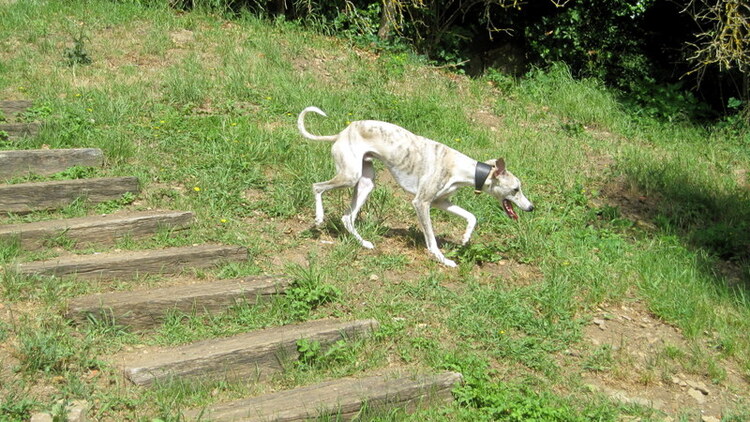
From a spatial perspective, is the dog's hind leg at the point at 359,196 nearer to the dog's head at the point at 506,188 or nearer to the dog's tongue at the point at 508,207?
the dog's head at the point at 506,188

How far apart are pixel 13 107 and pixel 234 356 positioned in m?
Answer: 5.25

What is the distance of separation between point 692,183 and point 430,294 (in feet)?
16.5

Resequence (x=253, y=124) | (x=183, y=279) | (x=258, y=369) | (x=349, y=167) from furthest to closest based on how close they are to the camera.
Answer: (x=253, y=124)
(x=349, y=167)
(x=183, y=279)
(x=258, y=369)

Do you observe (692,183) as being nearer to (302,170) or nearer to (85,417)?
(302,170)

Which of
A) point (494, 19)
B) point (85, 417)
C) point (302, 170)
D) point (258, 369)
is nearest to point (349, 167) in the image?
point (302, 170)

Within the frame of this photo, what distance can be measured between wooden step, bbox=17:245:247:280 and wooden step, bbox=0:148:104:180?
1.72 metres

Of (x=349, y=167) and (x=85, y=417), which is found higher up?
(x=349, y=167)

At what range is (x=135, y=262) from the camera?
19.9ft

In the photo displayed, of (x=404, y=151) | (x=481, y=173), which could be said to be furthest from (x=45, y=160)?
(x=481, y=173)

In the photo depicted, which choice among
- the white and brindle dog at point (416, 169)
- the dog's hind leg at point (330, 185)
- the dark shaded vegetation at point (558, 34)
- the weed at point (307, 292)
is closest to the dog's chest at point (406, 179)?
the white and brindle dog at point (416, 169)

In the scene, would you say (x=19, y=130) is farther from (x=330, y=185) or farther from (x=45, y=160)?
(x=330, y=185)

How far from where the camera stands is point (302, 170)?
837cm

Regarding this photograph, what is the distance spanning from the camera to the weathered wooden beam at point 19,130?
26.3ft

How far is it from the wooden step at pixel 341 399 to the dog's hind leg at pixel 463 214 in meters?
2.16
